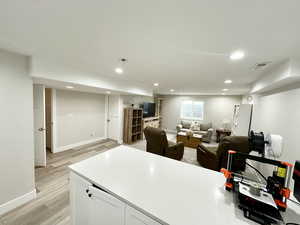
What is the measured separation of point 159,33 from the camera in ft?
3.71

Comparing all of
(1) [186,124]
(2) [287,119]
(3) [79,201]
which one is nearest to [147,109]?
(1) [186,124]

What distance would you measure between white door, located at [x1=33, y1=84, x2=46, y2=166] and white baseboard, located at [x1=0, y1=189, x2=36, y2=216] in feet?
3.62

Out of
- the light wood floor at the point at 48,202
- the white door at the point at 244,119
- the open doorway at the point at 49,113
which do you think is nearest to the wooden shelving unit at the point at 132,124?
the light wood floor at the point at 48,202

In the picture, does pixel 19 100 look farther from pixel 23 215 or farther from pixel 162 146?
pixel 162 146

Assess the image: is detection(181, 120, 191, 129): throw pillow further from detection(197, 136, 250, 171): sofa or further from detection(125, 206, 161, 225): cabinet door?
detection(125, 206, 161, 225): cabinet door

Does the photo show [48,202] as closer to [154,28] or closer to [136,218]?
[136,218]

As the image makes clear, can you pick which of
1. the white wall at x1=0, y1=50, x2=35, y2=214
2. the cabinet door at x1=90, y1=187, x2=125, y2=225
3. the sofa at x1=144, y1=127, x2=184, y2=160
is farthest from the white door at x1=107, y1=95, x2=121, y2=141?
the cabinet door at x1=90, y1=187, x2=125, y2=225

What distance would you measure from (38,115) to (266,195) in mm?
3942

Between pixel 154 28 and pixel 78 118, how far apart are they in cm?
406

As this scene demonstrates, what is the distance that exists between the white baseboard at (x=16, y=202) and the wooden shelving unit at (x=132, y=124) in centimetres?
302

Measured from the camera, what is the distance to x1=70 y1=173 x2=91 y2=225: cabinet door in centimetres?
116

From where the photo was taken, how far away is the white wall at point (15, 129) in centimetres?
161

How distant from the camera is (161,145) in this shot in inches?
120

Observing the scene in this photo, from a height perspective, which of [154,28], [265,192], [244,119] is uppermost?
[154,28]
